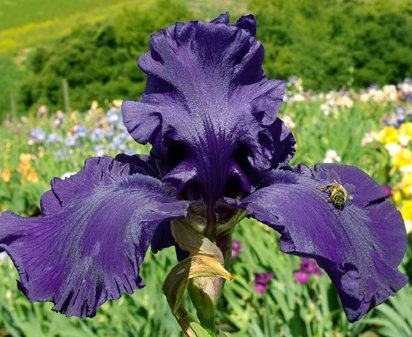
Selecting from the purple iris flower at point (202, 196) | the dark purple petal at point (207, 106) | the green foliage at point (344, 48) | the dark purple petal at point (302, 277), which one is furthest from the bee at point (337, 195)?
the green foliage at point (344, 48)

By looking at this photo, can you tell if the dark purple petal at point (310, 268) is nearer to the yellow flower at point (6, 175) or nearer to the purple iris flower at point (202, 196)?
the purple iris flower at point (202, 196)

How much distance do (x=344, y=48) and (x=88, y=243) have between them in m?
12.5

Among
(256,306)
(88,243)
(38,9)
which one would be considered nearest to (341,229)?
(88,243)

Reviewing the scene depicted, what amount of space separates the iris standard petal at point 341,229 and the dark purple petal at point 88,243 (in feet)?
0.43

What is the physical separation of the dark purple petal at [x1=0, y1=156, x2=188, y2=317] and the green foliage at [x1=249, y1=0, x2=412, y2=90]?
37.6ft

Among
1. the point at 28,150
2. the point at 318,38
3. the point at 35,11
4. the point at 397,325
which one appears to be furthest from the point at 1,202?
the point at 35,11

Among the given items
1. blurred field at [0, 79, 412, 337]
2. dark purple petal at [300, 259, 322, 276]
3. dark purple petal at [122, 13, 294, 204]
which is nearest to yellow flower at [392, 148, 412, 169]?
blurred field at [0, 79, 412, 337]

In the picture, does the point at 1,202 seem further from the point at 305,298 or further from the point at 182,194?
the point at 182,194

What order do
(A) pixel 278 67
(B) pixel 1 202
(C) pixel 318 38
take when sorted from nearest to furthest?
(B) pixel 1 202 → (A) pixel 278 67 → (C) pixel 318 38

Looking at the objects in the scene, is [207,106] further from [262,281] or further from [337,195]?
[262,281]

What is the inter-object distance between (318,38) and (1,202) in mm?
11440

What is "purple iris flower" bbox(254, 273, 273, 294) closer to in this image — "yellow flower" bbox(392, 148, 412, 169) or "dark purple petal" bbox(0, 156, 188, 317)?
"yellow flower" bbox(392, 148, 412, 169)

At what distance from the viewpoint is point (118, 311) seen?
1973mm

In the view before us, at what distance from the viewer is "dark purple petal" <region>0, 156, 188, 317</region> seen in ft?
2.29
